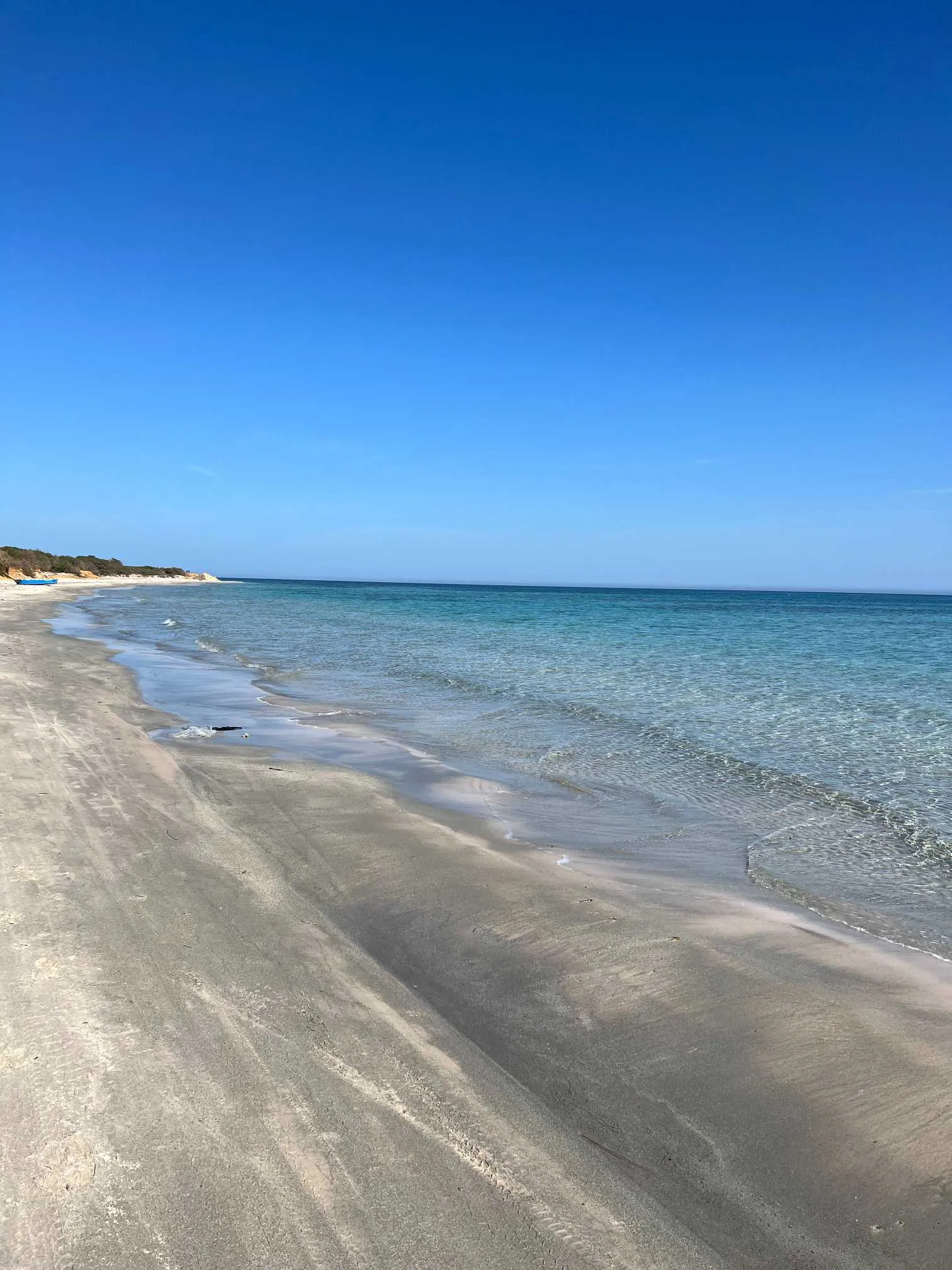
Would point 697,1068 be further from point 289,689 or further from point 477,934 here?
point 289,689

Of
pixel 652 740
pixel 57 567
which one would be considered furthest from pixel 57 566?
pixel 652 740

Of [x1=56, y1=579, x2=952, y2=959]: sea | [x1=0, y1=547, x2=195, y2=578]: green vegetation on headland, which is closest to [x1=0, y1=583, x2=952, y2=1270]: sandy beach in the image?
[x1=56, y1=579, x2=952, y2=959]: sea

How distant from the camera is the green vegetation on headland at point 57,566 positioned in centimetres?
7262

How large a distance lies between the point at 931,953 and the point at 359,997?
3.71 m

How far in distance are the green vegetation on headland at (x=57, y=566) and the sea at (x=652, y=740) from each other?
178ft

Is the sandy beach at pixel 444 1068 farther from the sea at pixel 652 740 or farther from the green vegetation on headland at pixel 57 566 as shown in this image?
the green vegetation on headland at pixel 57 566

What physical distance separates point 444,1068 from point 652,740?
8.46 meters

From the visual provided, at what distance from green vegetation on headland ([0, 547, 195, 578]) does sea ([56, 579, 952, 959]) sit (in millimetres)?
54406

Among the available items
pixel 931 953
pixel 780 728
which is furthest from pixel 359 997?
pixel 780 728

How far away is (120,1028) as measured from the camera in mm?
3520

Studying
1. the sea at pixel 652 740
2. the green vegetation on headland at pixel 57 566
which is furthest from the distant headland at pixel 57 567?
the sea at pixel 652 740

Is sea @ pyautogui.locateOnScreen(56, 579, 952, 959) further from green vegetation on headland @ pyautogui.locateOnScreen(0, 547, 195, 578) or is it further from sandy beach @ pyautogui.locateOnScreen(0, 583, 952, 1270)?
green vegetation on headland @ pyautogui.locateOnScreen(0, 547, 195, 578)

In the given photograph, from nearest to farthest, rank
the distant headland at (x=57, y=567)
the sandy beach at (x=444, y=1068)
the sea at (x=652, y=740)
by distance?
the sandy beach at (x=444, y=1068)
the sea at (x=652, y=740)
the distant headland at (x=57, y=567)

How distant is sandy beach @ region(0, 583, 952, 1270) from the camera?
101 inches
